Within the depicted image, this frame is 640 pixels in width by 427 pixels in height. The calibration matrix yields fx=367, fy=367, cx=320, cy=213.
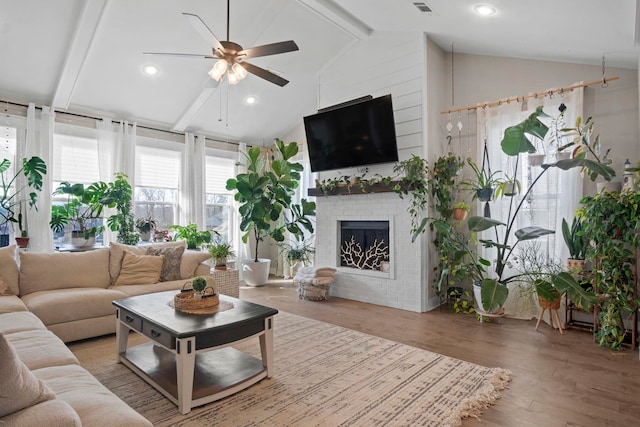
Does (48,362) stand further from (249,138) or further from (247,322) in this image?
(249,138)

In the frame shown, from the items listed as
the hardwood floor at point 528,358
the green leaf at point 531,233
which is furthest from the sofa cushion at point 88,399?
the green leaf at point 531,233

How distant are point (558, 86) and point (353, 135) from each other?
7.73 ft

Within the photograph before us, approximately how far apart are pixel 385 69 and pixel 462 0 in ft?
5.20

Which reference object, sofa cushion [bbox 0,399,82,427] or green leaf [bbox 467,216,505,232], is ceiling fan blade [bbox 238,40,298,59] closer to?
green leaf [bbox 467,216,505,232]

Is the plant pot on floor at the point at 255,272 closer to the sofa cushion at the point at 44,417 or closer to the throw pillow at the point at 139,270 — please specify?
the throw pillow at the point at 139,270

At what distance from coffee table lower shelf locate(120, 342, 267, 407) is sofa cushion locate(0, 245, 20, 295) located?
139 cm

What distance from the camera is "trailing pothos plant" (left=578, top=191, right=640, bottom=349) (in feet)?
10.0

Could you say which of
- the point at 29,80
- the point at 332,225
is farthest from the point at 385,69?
Answer: the point at 29,80

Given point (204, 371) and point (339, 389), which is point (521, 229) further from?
point (204, 371)

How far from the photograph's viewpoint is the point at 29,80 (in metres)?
4.38

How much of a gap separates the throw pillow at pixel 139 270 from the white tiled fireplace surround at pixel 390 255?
2.37 meters

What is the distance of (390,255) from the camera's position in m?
4.66

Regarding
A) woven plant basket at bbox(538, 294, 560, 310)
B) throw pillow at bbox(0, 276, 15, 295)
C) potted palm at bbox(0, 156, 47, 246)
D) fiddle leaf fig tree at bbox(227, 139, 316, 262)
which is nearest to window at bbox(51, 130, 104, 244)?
potted palm at bbox(0, 156, 47, 246)

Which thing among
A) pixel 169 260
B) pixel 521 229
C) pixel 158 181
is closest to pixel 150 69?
pixel 158 181
